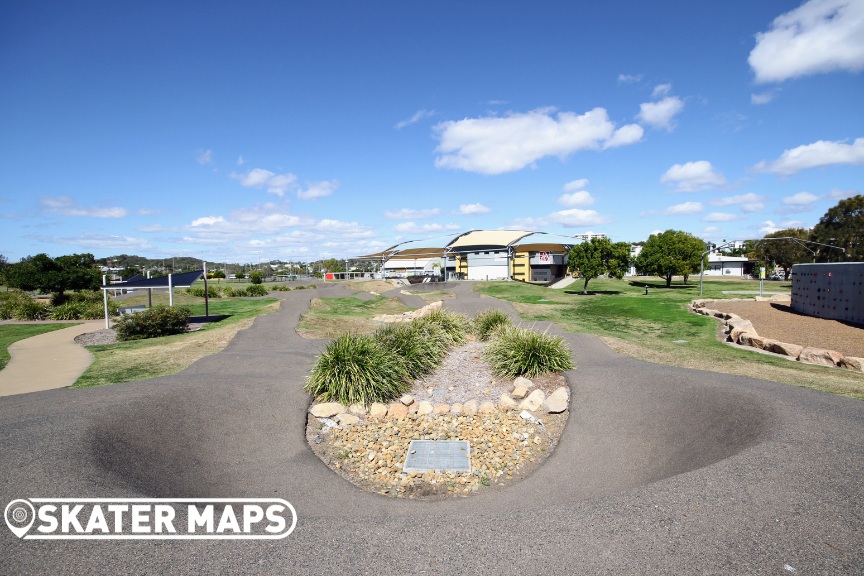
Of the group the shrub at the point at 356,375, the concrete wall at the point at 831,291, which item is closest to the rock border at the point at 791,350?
the concrete wall at the point at 831,291

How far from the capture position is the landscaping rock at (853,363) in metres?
11.7

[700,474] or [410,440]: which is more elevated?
[700,474]

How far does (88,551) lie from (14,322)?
2646 cm

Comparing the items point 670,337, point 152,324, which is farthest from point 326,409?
point 670,337

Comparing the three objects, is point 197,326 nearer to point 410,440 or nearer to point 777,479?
point 410,440

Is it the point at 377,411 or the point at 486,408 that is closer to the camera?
the point at 377,411

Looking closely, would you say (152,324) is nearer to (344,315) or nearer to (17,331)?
(17,331)

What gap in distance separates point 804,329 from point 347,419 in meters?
19.6

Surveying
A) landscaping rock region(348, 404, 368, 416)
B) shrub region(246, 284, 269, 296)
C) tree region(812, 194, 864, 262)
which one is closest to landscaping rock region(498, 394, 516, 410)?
landscaping rock region(348, 404, 368, 416)

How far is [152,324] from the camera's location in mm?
17609

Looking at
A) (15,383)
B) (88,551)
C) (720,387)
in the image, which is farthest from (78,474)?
(720,387)

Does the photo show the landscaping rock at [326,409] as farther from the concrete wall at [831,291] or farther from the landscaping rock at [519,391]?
the concrete wall at [831,291]

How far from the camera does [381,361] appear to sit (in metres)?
11.1

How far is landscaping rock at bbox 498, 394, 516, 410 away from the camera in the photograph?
1020cm
